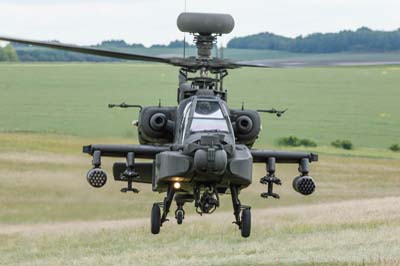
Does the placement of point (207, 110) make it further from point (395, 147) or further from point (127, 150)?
point (395, 147)

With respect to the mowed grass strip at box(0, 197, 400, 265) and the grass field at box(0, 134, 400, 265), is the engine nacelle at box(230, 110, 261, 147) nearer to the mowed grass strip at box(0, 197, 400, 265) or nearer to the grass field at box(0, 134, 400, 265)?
the grass field at box(0, 134, 400, 265)

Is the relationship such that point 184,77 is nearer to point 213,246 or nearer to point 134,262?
point 134,262

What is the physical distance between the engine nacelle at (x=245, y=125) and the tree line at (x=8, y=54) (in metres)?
104

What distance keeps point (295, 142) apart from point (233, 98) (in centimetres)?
2316

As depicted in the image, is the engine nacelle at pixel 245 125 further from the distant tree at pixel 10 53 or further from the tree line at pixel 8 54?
the distant tree at pixel 10 53

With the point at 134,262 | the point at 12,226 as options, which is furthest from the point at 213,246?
the point at 12,226

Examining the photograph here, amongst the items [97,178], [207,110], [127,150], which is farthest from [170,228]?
[97,178]

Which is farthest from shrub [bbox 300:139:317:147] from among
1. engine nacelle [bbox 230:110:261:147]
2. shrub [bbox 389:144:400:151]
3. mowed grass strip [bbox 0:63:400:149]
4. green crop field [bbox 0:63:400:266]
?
engine nacelle [bbox 230:110:261:147]

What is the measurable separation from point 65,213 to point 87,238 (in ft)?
3.63

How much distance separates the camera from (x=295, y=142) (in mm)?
66500

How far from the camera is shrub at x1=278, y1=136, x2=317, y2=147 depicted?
64.4 meters

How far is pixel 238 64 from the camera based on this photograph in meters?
21.8

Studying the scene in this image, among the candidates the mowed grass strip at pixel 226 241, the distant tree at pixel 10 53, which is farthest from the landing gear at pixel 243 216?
the distant tree at pixel 10 53

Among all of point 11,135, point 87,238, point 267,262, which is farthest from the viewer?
point 11,135
